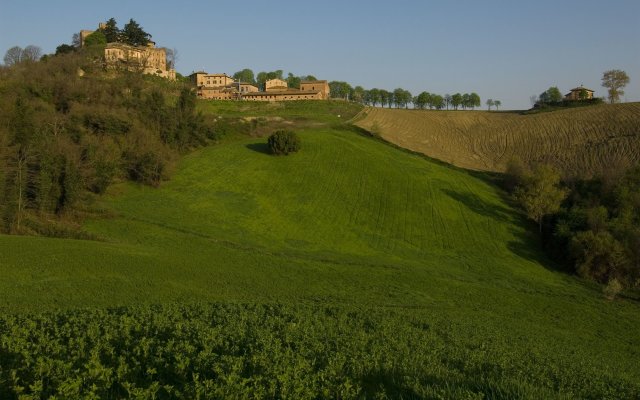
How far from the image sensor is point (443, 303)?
1367 inches

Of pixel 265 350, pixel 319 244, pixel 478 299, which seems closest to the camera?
pixel 265 350

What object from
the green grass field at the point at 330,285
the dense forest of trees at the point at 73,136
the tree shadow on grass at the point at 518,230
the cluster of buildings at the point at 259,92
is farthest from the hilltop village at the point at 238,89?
the tree shadow on grass at the point at 518,230

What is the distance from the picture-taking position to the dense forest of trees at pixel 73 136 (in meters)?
44.4

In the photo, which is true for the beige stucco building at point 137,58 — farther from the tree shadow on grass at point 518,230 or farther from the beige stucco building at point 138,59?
the tree shadow on grass at point 518,230

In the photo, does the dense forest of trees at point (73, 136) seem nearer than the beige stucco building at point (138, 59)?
Yes

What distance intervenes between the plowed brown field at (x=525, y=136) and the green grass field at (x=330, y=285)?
11.8 m

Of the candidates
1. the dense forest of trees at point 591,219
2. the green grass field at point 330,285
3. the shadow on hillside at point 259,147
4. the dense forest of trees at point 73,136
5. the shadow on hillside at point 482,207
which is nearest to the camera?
the green grass field at point 330,285

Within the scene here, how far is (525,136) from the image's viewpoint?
94.1 meters

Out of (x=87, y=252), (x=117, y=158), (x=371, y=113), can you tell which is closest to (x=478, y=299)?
(x=87, y=252)

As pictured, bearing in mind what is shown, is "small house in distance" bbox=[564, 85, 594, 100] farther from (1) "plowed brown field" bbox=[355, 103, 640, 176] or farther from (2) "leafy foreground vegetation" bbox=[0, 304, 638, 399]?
(2) "leafy foreground vegetation" bbox=[0, 304, 638, 399]

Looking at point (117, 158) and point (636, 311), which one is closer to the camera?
point (636, 311)

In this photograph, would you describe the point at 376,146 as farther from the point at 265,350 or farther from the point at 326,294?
the point at 265,350

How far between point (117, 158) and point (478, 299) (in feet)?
132

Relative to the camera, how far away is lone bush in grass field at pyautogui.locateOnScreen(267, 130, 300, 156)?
72625mm
